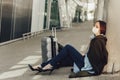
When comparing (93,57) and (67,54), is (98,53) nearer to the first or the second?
(93,57)

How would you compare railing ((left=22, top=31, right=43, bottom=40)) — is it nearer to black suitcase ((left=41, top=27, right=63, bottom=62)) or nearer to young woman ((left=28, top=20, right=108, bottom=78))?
black suitcase ((left=41, top=27, right=63, bottom=62))

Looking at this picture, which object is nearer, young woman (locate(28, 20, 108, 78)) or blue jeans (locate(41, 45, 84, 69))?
young woman (locate(28, 20, 108, 78))

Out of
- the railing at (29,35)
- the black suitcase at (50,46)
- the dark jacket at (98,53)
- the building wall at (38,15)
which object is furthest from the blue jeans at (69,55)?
the building wall at (38,15)

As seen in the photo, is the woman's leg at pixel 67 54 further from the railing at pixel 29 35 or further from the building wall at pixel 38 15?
the building wall at pixel 38 15

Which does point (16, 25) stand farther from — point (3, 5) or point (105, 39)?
point (105, 39)

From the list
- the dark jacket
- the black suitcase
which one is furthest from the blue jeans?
the black suitcase

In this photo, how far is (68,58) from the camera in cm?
942

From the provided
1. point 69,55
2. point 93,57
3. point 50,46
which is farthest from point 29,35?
point 93,57

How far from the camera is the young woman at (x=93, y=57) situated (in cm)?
816

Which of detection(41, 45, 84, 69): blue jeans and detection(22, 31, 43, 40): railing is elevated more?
detection(41, 45, 84, 69): blue jeans

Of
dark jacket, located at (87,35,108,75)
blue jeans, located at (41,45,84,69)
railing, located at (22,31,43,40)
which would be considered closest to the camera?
dark jacket, located at (87,35,108,75)

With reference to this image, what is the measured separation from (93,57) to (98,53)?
0.14m

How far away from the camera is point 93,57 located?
8.22 m

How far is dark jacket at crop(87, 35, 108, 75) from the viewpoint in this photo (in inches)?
320
